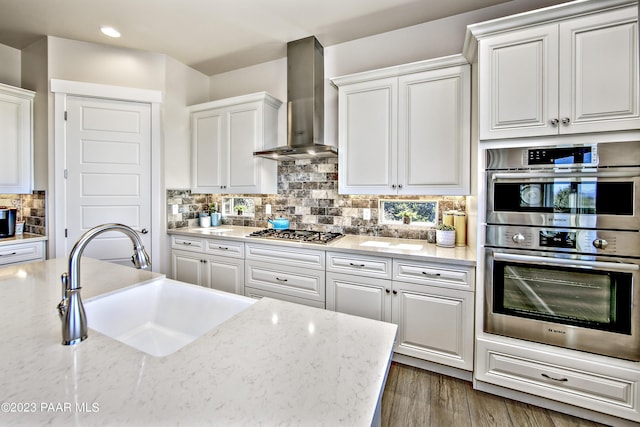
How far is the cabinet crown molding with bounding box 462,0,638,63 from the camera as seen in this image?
1.63 m

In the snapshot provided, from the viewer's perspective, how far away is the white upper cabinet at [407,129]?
231 centimetres

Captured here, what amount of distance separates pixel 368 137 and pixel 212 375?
230 centimetres

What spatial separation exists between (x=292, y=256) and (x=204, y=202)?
1.91 m

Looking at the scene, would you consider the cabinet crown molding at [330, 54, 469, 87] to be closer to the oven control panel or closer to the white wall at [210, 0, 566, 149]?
the white wall at [210, 0, 566, 149]

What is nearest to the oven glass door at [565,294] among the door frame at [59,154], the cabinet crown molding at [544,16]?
the cabinet crown molding at [544,16]

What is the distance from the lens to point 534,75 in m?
1.81

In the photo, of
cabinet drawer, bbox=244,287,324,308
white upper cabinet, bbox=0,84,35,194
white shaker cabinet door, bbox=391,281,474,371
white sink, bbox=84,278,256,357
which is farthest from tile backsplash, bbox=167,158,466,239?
white sink, bbox=84,278,256,357

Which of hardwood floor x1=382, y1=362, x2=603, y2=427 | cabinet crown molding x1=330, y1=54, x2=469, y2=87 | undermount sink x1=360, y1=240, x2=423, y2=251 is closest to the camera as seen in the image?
hardwood floor x1=382, y1=362, x2=603, y2=427

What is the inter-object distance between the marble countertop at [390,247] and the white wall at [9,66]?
2588mm

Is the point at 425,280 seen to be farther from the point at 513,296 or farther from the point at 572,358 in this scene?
the point at 572,358

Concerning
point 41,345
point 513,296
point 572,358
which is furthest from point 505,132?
point 41,345

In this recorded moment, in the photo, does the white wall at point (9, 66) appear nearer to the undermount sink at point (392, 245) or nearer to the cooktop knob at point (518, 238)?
the undermount sink at point (392, 245)

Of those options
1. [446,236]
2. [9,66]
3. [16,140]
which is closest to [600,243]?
[446,236]

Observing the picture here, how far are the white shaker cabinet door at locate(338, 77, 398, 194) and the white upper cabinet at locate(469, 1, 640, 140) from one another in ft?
2.52
